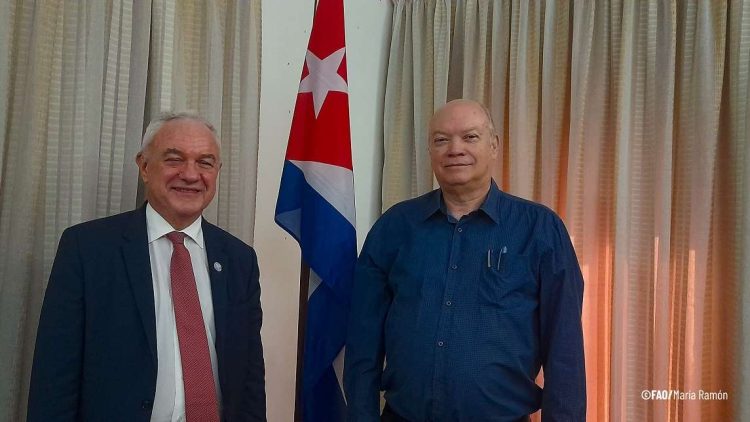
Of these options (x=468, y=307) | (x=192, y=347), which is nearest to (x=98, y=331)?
(x=192, y=347)

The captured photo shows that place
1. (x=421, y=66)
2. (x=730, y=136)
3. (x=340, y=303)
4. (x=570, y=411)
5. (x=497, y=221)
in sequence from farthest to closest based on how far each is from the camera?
1. (x=421, y=66)
2. (x=730, y=136)
3. (x=340, y=303)
4. (x=497, y=221)
5. (x=570, y=411)

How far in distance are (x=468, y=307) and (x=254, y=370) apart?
2.19 feet

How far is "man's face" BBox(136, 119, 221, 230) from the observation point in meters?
1.82

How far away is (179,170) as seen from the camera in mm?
1836

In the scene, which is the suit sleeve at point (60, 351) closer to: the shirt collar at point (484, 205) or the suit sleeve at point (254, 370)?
the suit sleeve at point (254, 370)

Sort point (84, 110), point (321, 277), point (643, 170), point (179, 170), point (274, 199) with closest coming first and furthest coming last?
1. point (179, 170)
2. point (84, 110)
3. point (321, 277)
4. point (643, 170)
5. point (274, 199)

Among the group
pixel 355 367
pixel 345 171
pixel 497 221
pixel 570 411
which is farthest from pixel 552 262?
pixel 345 171

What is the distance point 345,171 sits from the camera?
7.68ft

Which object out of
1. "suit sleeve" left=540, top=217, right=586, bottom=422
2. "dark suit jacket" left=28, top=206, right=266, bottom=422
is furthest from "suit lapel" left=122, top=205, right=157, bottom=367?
"suit sleeve" left=540, top=217, right=586, bottom=422

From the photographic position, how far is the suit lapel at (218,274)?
1805mm

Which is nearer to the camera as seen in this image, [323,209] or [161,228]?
[161,228]

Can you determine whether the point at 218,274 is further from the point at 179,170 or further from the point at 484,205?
the point at 484,205

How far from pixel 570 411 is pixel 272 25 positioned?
1.88m

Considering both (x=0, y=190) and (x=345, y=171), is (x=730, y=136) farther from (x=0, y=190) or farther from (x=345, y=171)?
(x=0, y=190)
